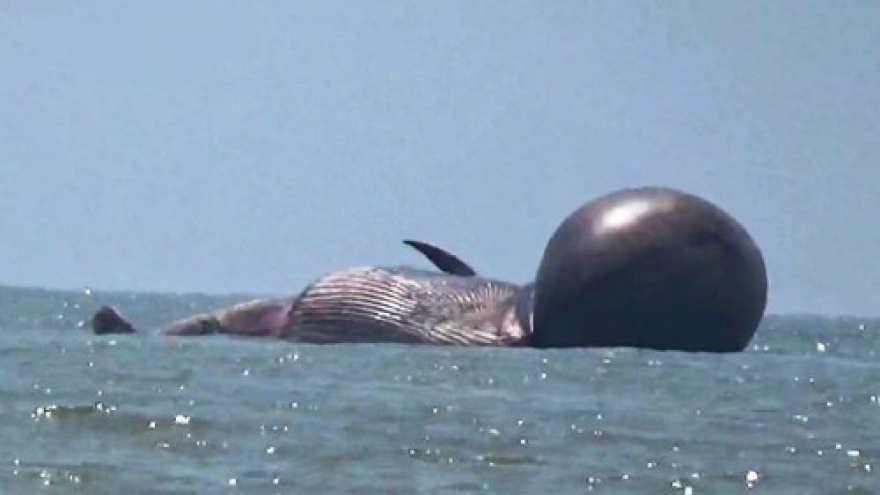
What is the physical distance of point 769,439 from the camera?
18281 mm

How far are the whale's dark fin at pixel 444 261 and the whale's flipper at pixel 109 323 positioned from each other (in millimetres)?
6242

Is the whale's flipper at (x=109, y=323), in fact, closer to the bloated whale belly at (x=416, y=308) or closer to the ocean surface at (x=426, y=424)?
the bloated whale belly at (x=416, y=308)

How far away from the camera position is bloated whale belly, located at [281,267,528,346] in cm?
3012

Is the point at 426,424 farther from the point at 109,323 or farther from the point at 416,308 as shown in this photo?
the point at 109,323

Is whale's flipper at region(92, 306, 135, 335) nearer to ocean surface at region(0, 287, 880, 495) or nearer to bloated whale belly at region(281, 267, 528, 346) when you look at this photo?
bloated whale belly at region(281, 267, 528, 346)

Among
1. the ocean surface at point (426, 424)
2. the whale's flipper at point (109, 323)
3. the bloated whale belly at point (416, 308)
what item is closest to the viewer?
the ocean surface at point (426, 424)

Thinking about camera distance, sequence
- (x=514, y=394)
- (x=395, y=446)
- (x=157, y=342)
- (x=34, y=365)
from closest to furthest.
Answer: (x=395, y=446), (x=514, y=394), (x=34, y=365), (x=157, y=342)

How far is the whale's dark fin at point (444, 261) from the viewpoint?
32.4 metres

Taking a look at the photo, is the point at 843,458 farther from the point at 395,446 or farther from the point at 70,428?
the point at 70,428

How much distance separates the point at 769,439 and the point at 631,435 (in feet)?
3.29

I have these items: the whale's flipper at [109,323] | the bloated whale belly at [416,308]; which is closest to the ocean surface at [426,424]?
the bloated whale belly at [416,308]

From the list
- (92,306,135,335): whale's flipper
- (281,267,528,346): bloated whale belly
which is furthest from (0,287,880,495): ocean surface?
(92,306,135,335): whale's flipper

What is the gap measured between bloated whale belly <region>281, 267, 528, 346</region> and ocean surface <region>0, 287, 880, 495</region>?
1.80 meters

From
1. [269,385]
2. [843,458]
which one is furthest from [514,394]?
[843,458]
